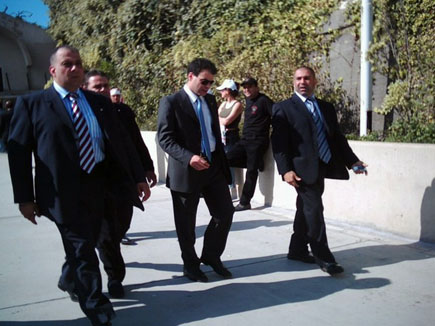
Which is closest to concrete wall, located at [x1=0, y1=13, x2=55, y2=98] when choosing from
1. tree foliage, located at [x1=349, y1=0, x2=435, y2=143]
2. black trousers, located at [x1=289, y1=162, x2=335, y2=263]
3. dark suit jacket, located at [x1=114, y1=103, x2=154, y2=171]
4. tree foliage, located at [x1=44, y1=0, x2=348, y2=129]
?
tree foliage, located at [x1=44, y1=0, x2=348, y2=129]

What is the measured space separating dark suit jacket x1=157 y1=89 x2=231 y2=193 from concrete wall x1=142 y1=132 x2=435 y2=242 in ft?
7.47

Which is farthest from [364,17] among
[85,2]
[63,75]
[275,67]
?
[85,2]

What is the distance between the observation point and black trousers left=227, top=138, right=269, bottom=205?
23.1ft

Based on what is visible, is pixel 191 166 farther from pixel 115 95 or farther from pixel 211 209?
pixel 115 95

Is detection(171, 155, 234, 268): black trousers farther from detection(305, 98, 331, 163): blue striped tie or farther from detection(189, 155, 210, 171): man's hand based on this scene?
detection(305, 98, 331, 163): blue striped tie

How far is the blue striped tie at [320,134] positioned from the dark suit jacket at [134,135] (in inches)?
63.2

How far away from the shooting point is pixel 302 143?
14.6ft

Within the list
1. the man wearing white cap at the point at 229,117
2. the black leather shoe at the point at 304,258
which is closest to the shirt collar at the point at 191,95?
the black leather shoe at the point at 304,258

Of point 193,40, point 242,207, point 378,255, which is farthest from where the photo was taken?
point 193,40

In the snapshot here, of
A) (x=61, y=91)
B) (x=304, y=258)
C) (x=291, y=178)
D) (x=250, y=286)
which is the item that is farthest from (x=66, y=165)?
(x=304, y=258)

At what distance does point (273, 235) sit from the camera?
584 centimetres

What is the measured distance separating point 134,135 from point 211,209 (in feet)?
3.96

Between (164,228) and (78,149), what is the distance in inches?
123

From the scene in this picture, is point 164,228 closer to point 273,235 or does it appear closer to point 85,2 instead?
point 273,235
